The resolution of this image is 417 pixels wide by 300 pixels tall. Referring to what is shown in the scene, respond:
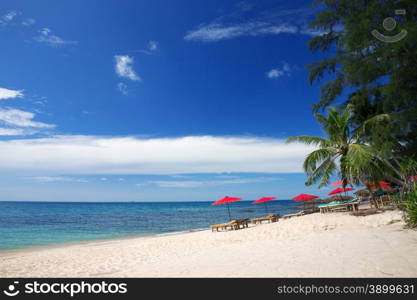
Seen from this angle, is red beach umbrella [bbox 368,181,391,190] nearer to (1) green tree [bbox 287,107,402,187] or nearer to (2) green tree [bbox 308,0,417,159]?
(1) green tree [bbox 287,107,402,187]

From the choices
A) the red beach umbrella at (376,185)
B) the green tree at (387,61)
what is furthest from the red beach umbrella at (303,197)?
the green tree at (387,61)

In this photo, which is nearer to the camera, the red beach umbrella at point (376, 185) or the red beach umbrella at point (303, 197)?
the red beach umbrella at point (376, 185)

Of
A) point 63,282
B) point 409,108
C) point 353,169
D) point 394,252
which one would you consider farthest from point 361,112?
point 63,282

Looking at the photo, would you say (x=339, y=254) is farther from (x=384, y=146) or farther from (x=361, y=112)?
(x=361, y=112)

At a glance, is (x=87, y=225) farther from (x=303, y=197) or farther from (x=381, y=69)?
(x=381, y=69)

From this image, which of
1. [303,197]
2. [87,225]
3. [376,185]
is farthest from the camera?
[87,225]

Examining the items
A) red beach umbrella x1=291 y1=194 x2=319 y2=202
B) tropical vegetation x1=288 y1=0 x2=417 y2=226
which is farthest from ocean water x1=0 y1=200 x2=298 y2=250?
tropical vegetation x1=288 y1=0 x2=417 y2=226

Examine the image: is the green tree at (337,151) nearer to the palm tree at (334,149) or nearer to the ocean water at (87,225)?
the palm tree at (334,149)

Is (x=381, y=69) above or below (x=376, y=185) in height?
above

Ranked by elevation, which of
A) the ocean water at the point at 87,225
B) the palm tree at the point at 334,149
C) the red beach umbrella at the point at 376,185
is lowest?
the ocean water at the point at 87,225

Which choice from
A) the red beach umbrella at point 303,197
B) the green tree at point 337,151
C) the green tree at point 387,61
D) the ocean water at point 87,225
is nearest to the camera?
the green tree at point 387,61

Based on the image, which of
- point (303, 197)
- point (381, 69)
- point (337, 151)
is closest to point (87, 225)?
point (303, 197)

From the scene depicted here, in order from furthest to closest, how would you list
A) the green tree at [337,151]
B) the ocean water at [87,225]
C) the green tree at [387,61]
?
the ocean water at [87,225]
the green tree at [337,151]
the green tree at [387,61]

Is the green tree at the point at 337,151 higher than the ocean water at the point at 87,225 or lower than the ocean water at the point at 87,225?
higher
